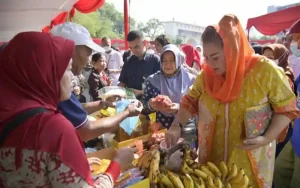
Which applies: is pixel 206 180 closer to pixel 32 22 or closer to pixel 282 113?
pixel 282 113

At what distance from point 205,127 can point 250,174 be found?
0.38 metres

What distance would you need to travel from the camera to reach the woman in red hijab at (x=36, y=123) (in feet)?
3.10

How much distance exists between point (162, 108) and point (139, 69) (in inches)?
63.1

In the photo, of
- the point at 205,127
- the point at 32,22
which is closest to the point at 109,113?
the point at 205,127

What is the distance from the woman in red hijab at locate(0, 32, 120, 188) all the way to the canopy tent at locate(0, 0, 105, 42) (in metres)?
2.68

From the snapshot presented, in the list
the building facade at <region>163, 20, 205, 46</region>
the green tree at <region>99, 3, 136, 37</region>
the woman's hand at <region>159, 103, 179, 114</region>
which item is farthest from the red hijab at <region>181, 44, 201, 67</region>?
the building facade at <region>163, 20, 205, 46</region>

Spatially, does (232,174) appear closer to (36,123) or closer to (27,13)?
(36,123)

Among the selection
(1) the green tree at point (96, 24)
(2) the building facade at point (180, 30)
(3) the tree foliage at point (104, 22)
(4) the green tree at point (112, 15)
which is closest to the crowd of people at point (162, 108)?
(3) the tree foliage at point (104, 22)

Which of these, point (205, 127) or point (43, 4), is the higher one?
point (43, 4)

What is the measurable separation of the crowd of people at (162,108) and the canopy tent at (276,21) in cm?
732

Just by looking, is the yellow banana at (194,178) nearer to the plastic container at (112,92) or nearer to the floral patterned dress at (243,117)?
the floral patterned dress at (243,117)

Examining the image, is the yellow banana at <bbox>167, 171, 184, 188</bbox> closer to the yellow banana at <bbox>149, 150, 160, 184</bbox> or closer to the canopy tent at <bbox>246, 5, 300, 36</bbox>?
the yellow banana at <bbox>149, 150, 160, 184</bbox>

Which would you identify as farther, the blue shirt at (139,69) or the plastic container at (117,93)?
the blue shirt at (139,69)

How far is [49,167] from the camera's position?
3.13ft
